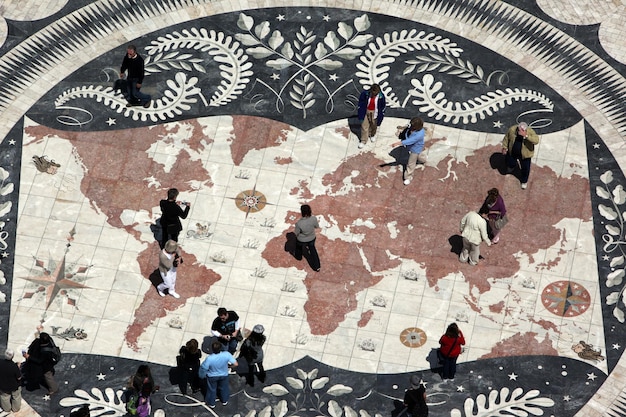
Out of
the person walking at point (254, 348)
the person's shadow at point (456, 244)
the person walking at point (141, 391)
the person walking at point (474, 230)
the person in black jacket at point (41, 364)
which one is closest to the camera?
the person walking at point (141, 391)

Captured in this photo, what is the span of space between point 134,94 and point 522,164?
39.8 ft

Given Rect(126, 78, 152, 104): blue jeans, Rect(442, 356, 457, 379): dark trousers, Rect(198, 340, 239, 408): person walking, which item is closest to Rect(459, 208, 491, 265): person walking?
Rect(442, 356, 457, 379): dark trousers

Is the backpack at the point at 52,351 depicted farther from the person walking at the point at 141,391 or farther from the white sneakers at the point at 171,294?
the white sneakers at the point at 171,294

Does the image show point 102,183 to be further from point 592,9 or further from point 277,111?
point 592,9

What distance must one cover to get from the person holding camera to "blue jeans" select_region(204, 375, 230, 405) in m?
3.44

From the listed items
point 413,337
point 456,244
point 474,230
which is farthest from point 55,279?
point 474,230

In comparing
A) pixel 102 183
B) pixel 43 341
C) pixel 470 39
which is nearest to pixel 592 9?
pixel 470 39

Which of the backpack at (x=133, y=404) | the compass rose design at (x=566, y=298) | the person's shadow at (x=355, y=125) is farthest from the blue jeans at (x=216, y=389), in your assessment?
the person's shadow at (x=355, y=125)

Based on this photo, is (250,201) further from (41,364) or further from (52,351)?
(41,364)

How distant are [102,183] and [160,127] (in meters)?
2.66

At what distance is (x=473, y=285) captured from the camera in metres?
34.0

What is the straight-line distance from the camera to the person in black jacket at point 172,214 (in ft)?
108

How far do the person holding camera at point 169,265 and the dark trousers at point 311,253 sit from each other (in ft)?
10.9

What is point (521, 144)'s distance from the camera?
115ft
